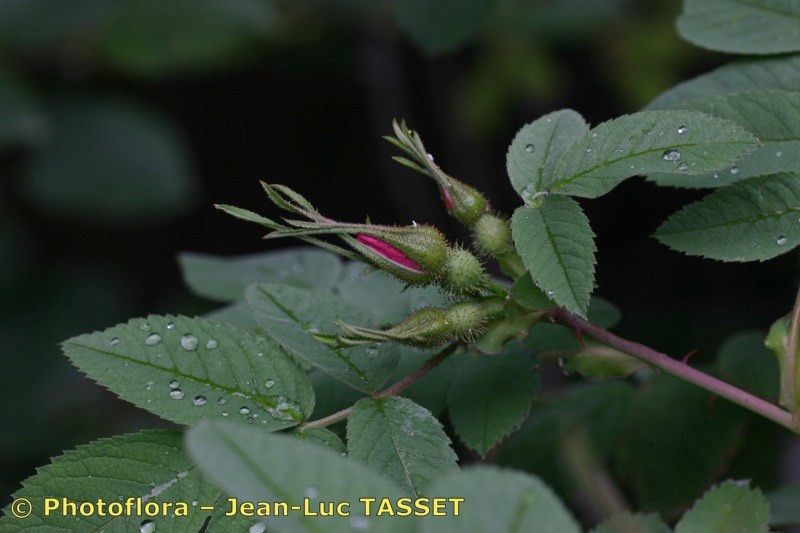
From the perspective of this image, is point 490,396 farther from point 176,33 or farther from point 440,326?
point 176,33

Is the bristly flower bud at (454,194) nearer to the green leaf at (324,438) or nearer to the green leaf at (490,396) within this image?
the green leaf at (490,396)

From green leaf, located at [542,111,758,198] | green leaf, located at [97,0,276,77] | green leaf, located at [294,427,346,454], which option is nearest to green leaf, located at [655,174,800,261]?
green leaf, located at [542,111,758,198]


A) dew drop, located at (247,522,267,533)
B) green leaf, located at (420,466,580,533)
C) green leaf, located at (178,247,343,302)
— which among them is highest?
green leaf, located at (420,466,580,533)

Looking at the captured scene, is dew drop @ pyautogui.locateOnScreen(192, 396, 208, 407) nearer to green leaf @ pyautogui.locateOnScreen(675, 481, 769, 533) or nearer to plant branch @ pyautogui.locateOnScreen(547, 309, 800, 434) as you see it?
plant branch @ pyautogui.locateOnScreen(547, 309, 800, 434)

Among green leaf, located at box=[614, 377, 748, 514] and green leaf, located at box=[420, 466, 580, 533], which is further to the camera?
green leaf, located at box=[614, 377, 748, 514]

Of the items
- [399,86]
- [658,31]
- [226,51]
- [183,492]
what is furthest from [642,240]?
[183,492]

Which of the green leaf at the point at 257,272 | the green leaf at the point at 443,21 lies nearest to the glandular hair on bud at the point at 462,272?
the green leaf at the point at 257,272
